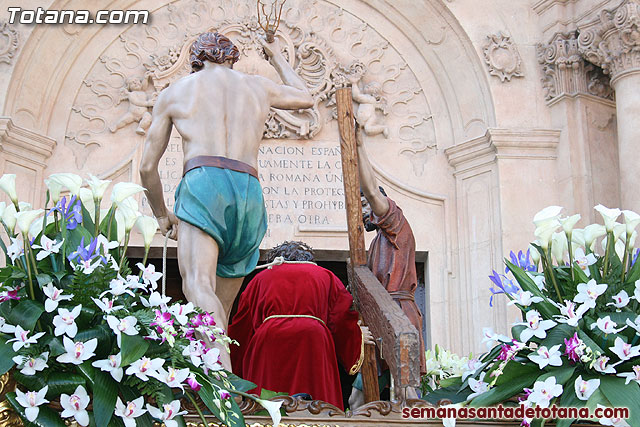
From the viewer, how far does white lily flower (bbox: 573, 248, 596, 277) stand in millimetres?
5016

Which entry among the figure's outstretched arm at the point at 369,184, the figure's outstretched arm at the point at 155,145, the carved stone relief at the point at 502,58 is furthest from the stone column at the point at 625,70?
the figure's outstretched arm at the point at 155,145

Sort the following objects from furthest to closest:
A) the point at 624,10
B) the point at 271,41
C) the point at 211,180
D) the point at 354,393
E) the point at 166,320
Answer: the point at 624,10 < the point at 354,393 < the point at 271,41 < the point at 211,180 < the point at 166,320

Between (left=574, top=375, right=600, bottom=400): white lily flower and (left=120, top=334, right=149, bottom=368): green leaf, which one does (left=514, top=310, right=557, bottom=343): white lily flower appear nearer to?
(left=574, top=375, right=600, bottom=400): white lily flower

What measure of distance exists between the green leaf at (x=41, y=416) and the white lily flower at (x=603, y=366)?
2.38m

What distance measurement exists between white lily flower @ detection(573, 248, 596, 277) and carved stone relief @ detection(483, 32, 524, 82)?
6.78 meters

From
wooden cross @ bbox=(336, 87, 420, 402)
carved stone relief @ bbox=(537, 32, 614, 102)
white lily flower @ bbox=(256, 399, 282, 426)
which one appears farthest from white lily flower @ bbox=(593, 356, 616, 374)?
carved stone relief @ bbox=(537, 32, 614, 102)

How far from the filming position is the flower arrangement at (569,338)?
457 centimetres

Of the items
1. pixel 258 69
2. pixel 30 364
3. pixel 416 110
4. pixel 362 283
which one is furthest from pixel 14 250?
pixel 416 110

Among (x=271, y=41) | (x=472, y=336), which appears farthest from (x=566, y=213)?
(x=271, y=41)

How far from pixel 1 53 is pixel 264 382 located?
5.80 m

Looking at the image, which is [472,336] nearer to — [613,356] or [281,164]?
[281,164]

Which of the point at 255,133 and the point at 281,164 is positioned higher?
the point at 281,164

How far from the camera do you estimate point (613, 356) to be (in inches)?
186

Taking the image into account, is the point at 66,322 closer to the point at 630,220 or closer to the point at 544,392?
the point at 544,392
